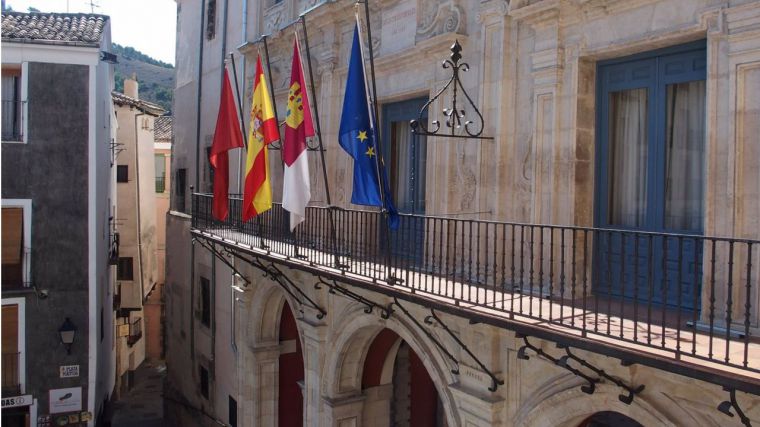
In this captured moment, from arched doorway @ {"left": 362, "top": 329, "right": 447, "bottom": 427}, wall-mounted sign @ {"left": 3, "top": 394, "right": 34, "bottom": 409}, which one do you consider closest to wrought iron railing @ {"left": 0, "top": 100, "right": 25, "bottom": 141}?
wall-mounted sign @ {"left": 3, "top": 394, "right": 34, "bottom": 409}

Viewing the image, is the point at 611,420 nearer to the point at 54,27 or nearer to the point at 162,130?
the point at 54,27

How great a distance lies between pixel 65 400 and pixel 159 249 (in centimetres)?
1838

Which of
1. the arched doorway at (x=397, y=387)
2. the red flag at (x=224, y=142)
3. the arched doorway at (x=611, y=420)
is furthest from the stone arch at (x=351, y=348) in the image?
the red flag at (x=224, y=142)

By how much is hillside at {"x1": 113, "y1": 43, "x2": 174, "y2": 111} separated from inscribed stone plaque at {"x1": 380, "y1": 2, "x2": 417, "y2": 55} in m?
60.0

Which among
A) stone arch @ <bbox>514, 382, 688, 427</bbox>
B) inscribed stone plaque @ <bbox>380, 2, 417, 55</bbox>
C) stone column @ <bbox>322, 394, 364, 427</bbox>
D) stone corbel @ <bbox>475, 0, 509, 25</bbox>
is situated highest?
inscribed stone plaque @ <bbox>380, 2, 417, 55</bbox>

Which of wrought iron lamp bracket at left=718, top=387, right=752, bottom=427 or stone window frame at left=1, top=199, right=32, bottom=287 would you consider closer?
wrought iron lamp bracket at left=718, top=387, right=752, bottom=427

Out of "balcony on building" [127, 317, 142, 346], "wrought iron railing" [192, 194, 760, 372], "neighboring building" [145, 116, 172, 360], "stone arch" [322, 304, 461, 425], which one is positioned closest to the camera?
"wrought iron railing" [192, 194, 760, 372]

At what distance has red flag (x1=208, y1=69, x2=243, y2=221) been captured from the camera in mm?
11734

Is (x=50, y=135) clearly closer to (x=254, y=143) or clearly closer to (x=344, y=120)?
(x=254, y=143)

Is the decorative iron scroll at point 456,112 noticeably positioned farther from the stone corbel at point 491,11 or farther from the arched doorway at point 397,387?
the arched doorway at point 397,387

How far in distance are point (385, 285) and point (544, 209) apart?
71.8 inches

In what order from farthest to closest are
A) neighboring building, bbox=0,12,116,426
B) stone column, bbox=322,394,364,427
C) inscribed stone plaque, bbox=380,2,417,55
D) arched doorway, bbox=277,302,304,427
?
neighboring building, bbox=0,12,116,426 < arched doorway, bbox=277,302,304,427 < stone column, bbox=322,394,364,427 < inscribed stone plaque, bbox=380,2,417,55

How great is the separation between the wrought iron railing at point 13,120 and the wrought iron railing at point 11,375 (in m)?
4.52

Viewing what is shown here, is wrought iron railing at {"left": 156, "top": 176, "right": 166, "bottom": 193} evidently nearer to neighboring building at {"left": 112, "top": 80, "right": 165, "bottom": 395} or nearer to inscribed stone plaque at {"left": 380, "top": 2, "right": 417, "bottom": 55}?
neighboring building at {"left": 112, "top": 80, "right": 165, "bottom": 395}
